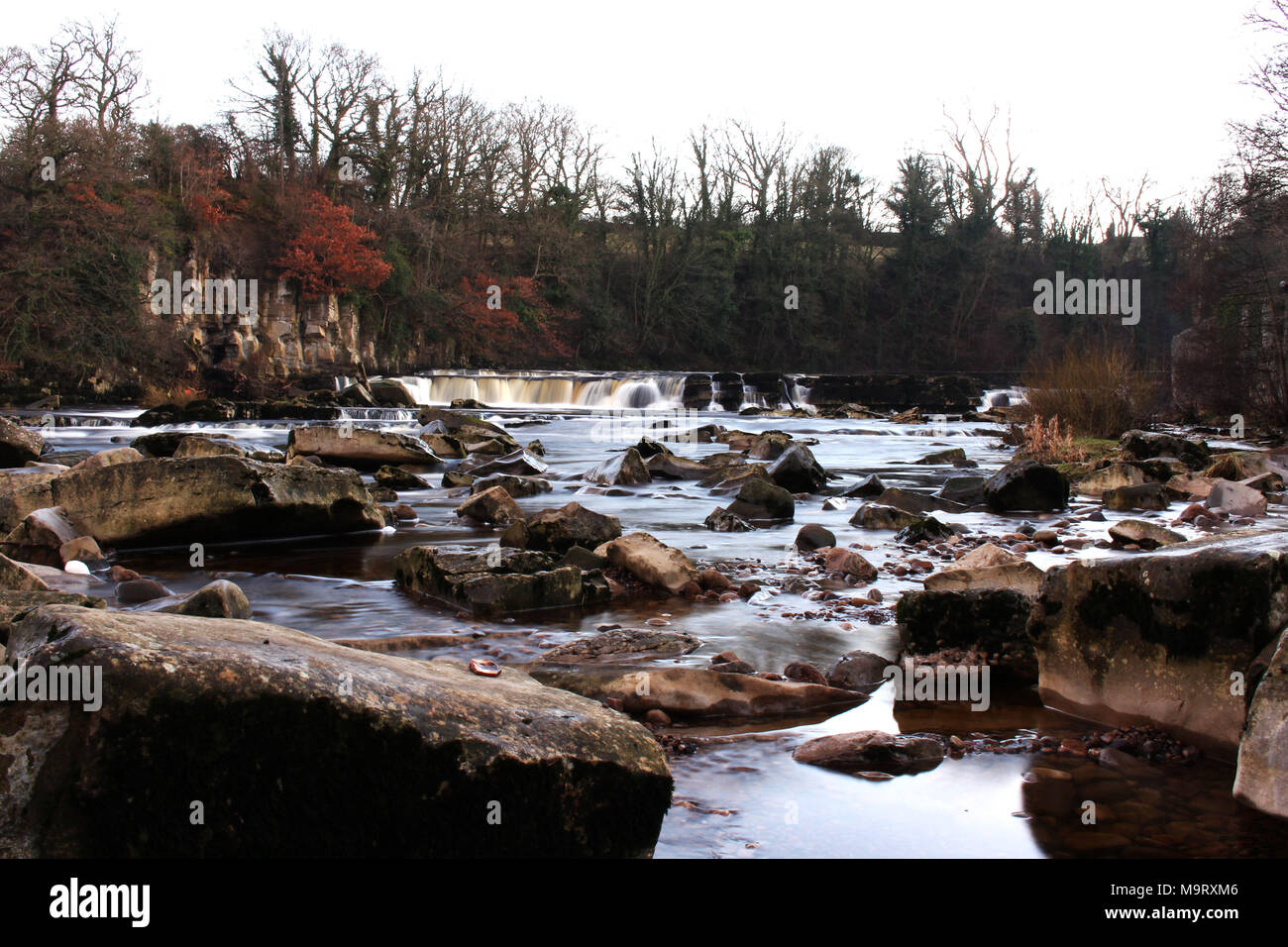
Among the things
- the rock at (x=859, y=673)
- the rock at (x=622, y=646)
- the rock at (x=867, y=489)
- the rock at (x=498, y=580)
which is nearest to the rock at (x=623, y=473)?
the rock at (x=867, y=489)

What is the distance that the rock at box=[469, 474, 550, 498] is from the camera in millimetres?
11515

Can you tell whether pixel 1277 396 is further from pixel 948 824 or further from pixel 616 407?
pixel 948 824

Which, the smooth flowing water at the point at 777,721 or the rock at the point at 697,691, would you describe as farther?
the rock at the point at 697,691

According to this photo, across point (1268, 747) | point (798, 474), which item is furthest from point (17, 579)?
point (798, 474)

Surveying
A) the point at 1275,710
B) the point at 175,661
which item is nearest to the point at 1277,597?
the point at 1275,710

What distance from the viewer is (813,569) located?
704cm

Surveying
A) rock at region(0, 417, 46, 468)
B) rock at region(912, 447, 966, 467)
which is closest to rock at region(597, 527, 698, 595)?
rock at region(0, 417, 46, 468)

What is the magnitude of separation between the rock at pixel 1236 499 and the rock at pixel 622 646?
7.17 meters

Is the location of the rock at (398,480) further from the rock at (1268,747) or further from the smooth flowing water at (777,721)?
the rock at (1268,747)

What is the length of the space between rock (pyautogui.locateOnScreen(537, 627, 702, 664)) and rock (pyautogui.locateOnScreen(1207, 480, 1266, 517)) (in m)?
7.17

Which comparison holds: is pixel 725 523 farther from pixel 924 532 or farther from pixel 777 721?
pixel 777 721

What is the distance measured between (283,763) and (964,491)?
1024 centimetres

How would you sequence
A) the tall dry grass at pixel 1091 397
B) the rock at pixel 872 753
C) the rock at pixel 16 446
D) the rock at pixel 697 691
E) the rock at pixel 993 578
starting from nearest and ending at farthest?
the rock at pixel 872 753
the rock at pixel 697 691
the rock at pixel 993 578
the rock at pixel 16 446
the tall dry grass at pixel 1091 397

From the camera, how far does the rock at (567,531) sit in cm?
739
